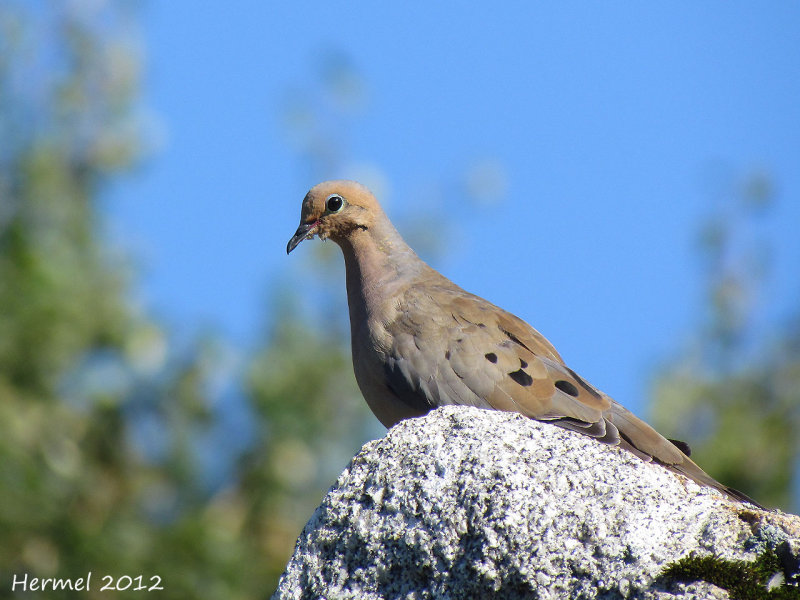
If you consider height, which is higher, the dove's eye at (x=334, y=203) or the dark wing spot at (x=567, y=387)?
the dove's eye at (x=334, y=203)

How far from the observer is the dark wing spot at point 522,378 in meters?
5.34

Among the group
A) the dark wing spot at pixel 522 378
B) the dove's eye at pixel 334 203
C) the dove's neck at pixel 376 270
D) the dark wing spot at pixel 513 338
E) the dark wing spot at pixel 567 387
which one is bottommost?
the dark wing spot at pixel 567 387

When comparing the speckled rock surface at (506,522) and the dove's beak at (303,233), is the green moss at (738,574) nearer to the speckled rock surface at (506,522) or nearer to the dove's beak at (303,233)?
the speckled rock surface at (506,522)

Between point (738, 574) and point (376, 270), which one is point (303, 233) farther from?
point (738, 574)

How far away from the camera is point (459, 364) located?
5418 mm

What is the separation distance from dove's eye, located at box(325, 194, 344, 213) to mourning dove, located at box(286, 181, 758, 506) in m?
0.39

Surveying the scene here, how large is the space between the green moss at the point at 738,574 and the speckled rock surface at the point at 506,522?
31 mm

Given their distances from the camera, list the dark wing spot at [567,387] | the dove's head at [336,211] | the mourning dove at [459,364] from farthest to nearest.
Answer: the dove's head at [336,211] → the dark wing spot at [567,387] → the mourning dove at [459,364]

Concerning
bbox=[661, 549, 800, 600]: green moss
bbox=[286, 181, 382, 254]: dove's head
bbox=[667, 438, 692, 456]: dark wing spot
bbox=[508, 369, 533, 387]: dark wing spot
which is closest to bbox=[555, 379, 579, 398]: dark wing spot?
bbox=[508, 369, 533, 387]: dark wing spot

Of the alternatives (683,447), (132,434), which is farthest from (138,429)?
(683,447)

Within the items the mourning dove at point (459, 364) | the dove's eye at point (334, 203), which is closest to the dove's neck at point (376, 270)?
the mourning dove at point (459, 364)

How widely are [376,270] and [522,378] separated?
1.12 m

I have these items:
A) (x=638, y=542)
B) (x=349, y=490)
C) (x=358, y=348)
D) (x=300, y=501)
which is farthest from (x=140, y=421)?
(x=638, y=542)

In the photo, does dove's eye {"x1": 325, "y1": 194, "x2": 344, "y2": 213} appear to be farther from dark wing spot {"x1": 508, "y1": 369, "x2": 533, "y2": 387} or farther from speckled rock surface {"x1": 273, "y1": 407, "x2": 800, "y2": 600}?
speckled rock surface {"x1": 273, "y1": 407, "x2": 800, "y2": 600}
